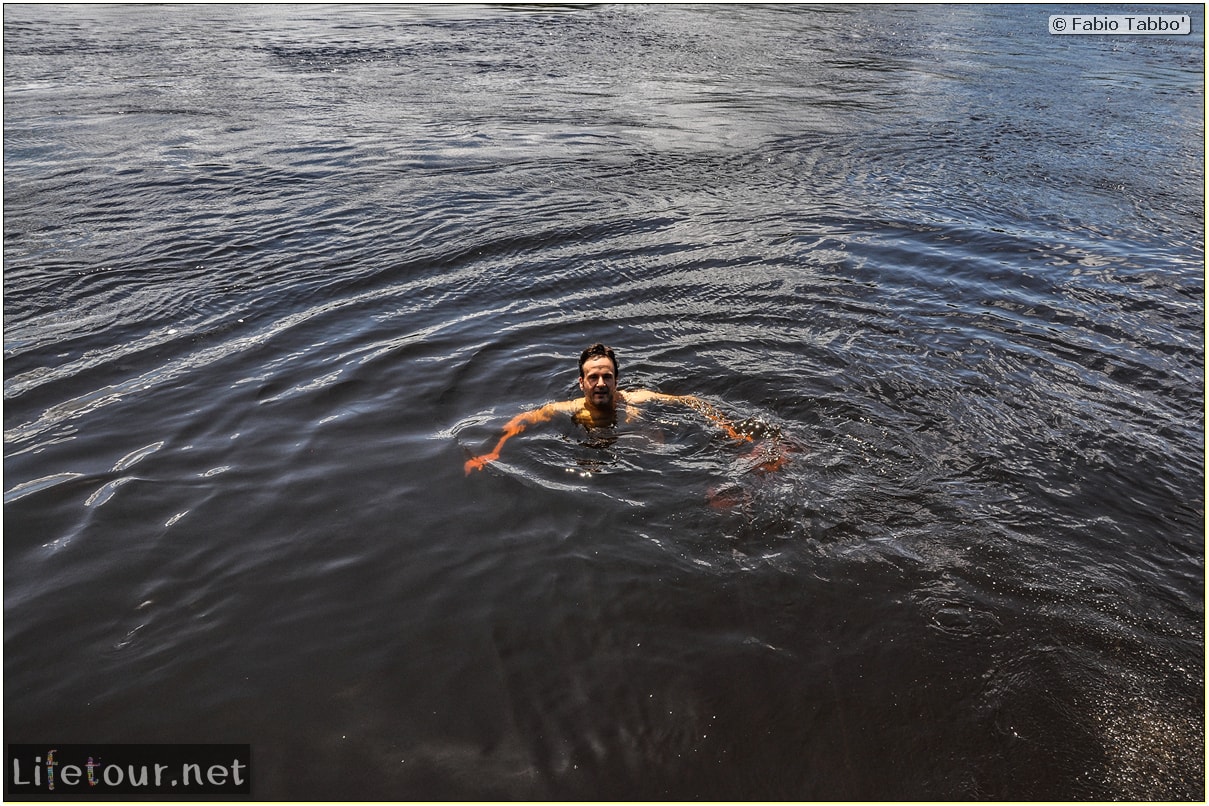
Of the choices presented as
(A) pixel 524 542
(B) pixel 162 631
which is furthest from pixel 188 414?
(A) pixel 524 542

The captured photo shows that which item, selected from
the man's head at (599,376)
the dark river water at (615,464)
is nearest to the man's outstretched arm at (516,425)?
the dark river water at (615,464)

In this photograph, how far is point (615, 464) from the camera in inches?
292

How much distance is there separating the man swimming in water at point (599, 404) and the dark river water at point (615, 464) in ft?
0.56

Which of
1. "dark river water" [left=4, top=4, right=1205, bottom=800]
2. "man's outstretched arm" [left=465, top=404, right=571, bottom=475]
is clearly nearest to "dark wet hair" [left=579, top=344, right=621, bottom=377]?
"man's outstretched arm" [left=465, top=404, right=571, bottom=475]

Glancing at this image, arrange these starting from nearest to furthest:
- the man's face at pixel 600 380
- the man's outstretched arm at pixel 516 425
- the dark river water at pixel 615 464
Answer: the dark river water at pixel 615 464 → the man's outstretched arm at pixel 516 425 → the man's face at pixel 600 380

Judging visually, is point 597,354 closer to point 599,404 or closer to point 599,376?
point 599,376

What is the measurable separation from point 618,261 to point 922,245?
3937 mm

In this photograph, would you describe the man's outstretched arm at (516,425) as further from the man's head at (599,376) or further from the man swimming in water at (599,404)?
the man's head at (599,376)

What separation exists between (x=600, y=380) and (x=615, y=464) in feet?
2.39

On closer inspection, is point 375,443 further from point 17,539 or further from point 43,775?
point 43,775

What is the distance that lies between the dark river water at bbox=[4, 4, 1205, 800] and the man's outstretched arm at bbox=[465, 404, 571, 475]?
147 millimetres

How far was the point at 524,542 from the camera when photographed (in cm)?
641

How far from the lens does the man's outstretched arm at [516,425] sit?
24.0 ft

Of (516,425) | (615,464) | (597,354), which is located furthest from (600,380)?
(516,425)
